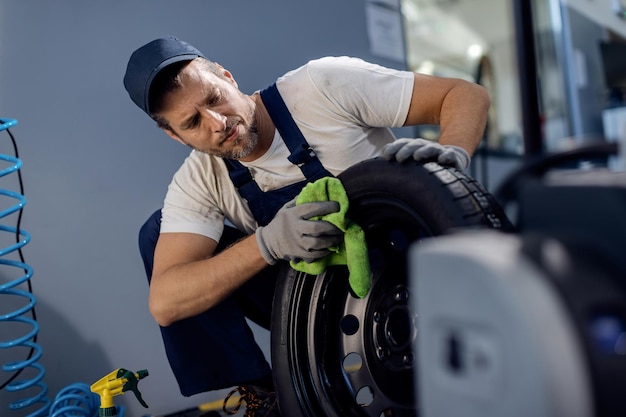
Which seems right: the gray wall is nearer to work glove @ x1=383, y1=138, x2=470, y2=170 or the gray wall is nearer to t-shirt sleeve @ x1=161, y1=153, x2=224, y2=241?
t-shirt sleeve @ x1=161, y1=153, x2=224, y2=241

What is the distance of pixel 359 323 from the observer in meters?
1.18

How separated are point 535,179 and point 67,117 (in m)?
1.53

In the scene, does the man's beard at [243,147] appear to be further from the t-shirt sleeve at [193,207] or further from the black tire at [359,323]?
the black tire at [359,323]

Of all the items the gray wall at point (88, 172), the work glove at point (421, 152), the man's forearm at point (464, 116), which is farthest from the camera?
the gray wall at point (88, 172)

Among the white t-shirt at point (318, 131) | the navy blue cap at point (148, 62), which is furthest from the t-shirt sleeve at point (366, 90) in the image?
the navy blue cap at point (148, 62)

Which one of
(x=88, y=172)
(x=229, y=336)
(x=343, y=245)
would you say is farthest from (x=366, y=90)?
(x=88, y=172)

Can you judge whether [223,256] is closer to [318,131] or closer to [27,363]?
[318,131]

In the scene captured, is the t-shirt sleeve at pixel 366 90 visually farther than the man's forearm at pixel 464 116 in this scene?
Yes

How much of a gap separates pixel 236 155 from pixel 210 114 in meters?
0.12

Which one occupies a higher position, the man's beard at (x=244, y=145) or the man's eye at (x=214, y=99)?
the man's eye at (x=214, y=99)

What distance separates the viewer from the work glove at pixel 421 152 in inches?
38.5

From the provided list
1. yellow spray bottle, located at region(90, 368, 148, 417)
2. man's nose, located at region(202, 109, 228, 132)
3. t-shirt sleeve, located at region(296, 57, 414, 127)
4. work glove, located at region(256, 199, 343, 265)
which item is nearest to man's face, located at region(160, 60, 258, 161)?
man's nose, located at region(202, 109, 228, 132)

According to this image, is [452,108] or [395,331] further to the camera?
[452,108]

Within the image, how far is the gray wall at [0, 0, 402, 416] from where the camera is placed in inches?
66.7
